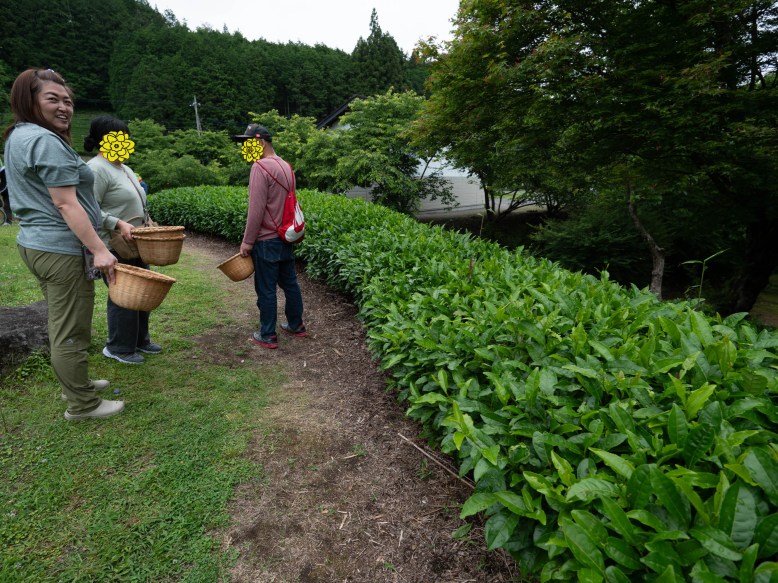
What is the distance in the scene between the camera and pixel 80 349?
2.34 metres

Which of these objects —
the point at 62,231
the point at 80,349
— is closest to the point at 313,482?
the point at 80,349

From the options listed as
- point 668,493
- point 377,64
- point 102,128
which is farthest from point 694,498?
point 377,64

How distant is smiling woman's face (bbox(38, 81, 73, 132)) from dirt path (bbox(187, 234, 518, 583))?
197 centimetres

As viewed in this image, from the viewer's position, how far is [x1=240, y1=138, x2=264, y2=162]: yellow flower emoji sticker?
357 centimetres

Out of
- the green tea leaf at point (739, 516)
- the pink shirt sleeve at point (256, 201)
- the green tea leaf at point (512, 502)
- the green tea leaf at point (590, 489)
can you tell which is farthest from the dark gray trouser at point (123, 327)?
the green tea leaf at point (739, 516)

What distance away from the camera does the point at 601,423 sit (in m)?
1.42

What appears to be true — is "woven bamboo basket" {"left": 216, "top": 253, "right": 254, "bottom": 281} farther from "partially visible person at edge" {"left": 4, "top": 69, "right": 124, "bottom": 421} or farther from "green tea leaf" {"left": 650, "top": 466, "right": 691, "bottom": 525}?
"green tea leaf" {"left": 650, "top": 466, "right": 691, "bottom": 525}

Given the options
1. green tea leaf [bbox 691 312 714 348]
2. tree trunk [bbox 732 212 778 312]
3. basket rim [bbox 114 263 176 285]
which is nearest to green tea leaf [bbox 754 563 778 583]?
green tea leaf [bbox 691 312 714 348]

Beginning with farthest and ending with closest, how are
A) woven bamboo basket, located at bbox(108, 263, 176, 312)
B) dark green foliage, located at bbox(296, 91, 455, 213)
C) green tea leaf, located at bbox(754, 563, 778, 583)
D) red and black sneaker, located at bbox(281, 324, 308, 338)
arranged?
dark green foliage, located at bbox(296, 91, 455, 213), red and black sneaker, located at bbox(281, 324, 308, 338), woven bamboo basket, located at bbox(108, 263, 176, 312), green tea leaf, located at bbox(754, 563, 778, 583)

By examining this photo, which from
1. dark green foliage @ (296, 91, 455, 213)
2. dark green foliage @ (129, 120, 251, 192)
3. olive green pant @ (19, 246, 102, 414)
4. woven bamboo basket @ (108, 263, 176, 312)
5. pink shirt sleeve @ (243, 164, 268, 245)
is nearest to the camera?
olive green pant @ (19, 246, 102, 414)

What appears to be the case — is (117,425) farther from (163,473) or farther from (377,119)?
(377,119)

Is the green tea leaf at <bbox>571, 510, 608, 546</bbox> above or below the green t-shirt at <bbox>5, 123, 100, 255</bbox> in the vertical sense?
below

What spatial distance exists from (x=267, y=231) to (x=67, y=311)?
5.26 ft

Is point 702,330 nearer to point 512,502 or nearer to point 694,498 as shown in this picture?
point 694,498
